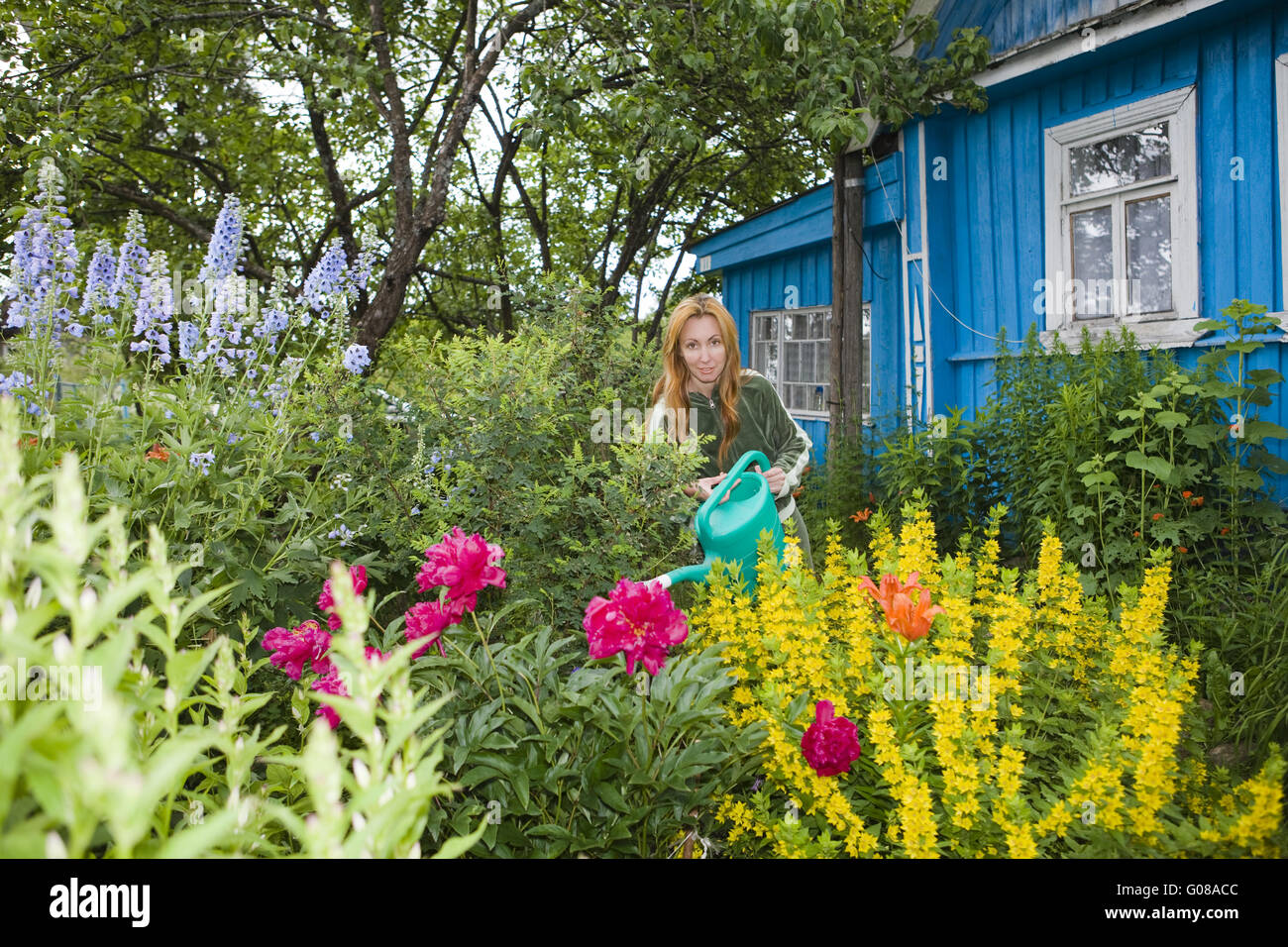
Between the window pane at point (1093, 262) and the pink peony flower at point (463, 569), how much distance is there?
4868 mm

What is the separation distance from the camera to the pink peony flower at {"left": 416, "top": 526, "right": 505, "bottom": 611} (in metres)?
1.85

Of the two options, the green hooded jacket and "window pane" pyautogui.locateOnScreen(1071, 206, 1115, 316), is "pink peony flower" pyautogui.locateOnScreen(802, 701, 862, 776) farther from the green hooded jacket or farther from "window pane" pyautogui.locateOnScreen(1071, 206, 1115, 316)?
"window pane" pyautogui.locateOnScreen(1071, 206, 1115, 316)

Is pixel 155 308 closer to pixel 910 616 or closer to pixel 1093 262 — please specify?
pixel 910 616

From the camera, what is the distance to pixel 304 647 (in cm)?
202

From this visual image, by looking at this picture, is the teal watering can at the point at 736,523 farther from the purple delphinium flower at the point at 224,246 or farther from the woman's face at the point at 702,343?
the purple delphinium flower at the point at 224,246

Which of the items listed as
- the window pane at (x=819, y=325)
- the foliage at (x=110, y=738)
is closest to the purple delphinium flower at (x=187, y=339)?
the foliage at (x=110, y=738)

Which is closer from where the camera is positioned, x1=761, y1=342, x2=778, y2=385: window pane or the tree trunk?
the tree trunk

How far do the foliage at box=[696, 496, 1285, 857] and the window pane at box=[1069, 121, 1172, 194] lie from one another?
3.44m

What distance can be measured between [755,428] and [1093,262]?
9.32 feet

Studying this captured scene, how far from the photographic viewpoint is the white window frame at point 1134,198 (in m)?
4.92

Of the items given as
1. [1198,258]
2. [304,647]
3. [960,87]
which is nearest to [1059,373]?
[1198,258]

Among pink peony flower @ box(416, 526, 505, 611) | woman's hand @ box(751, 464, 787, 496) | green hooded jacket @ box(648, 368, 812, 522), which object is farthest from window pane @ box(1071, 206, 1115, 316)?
pink peony flower @ box(416, 526, 505, 611)

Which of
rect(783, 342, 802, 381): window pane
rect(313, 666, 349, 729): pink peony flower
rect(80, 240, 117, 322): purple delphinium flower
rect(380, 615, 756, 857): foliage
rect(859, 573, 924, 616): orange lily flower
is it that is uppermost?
rect(783, 342, 802, 381): window pane

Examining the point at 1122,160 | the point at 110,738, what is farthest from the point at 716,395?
the point at 110,738
